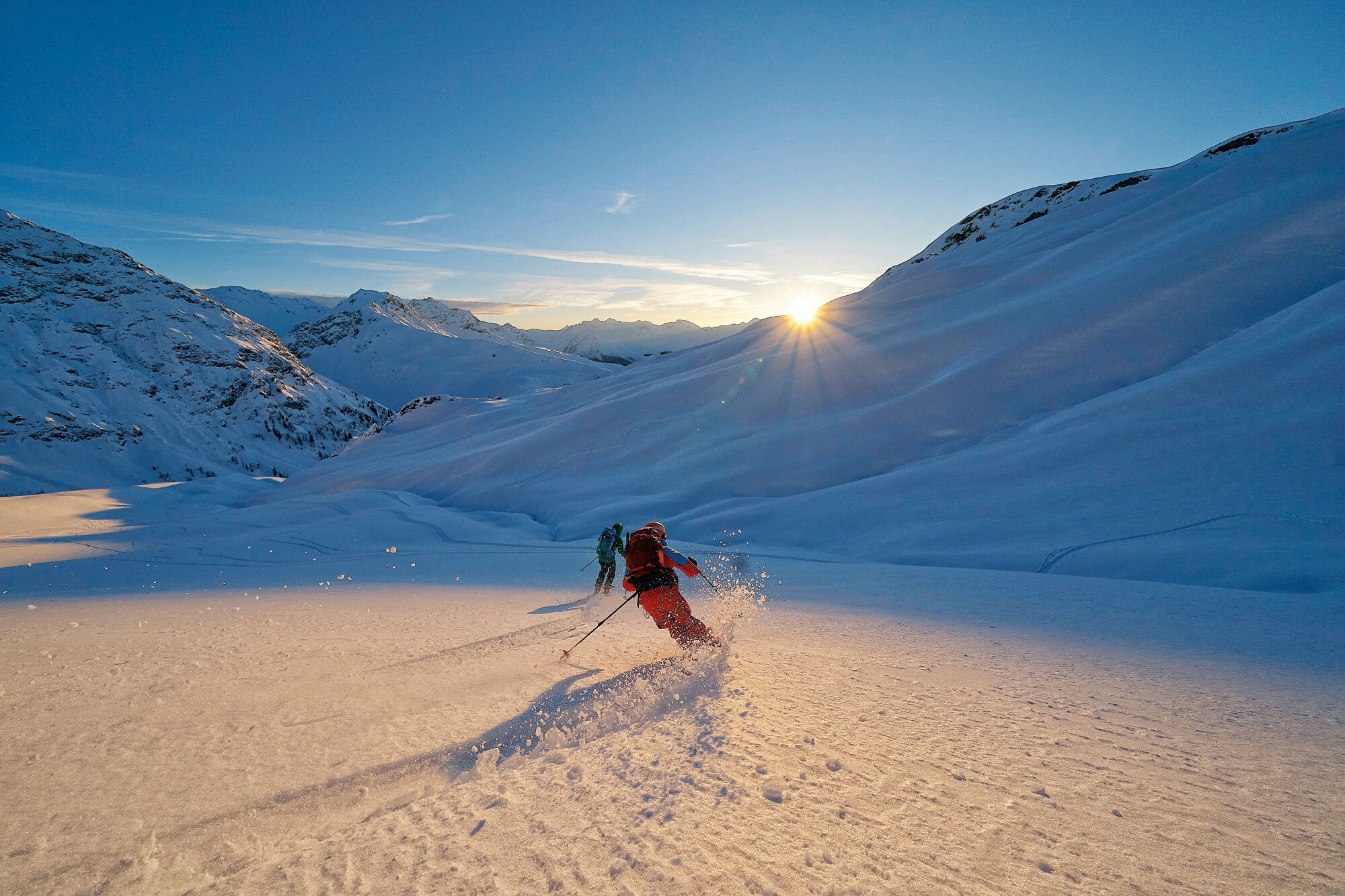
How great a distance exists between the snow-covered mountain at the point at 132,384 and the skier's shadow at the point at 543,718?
6432cm

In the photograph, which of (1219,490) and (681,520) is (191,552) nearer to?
(681,520)

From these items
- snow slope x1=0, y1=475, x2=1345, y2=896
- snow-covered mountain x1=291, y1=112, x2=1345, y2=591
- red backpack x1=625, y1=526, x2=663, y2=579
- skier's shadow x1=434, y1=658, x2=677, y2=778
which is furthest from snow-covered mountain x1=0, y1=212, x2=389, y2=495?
skier's shadow x1=434, y1=658, x2=677, y2=778

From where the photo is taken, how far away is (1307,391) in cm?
1153

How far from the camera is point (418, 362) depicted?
436 ft

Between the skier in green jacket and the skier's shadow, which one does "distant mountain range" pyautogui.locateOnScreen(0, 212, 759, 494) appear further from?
the skier's shadow

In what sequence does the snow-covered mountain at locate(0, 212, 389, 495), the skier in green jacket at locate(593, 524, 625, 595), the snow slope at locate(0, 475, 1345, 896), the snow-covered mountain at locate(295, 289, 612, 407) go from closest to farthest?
the snow slope at locate(0, 475, 1345, 896), the skier in green jacket at locate(593, 524, 625, 595), the snow-covered mountain at locate(0, 212, 389, 495), the snow-covered mountain at locate(295, 289, 612, 407)

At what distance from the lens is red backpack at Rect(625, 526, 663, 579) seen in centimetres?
636

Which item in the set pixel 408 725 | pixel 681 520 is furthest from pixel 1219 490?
pixel 408 725

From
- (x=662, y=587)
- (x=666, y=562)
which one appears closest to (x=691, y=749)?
(x=662, y=587)

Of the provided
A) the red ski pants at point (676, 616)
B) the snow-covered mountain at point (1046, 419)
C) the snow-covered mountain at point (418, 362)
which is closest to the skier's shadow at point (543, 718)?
the red ski pants at point (676, 616)

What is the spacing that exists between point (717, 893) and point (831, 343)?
90.1 ft

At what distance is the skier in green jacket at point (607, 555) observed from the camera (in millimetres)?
9320

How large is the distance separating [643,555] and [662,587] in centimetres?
42

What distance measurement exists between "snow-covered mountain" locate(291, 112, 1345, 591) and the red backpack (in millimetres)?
A: 7400
